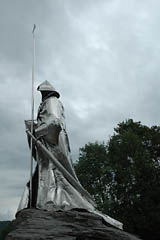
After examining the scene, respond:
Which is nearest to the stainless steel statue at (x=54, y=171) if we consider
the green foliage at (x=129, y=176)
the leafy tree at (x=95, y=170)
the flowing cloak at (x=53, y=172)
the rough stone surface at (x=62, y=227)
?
the flowing cloak at (x=53, y=172)

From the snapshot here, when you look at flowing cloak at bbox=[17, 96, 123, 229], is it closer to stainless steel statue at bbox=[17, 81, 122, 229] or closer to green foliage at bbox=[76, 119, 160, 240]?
stainless steel statue at bbox=[17, 81, 122, 229]

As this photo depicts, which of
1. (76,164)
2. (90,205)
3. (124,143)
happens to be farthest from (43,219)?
(76,164)

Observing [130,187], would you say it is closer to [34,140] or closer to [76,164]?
[76,164]

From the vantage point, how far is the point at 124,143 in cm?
2716

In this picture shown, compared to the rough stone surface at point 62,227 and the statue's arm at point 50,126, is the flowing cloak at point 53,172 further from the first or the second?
the rough stone surface at point 62,227

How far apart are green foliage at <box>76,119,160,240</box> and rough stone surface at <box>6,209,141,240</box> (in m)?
18.9

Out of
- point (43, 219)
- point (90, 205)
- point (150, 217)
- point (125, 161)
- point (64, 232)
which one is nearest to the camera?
point (64, 232)

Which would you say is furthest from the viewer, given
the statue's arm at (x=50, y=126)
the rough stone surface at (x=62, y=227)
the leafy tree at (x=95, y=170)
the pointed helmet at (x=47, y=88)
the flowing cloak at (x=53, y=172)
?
the leafy tree at (x=95, y=170)

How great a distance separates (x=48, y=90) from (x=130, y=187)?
18.1 meters

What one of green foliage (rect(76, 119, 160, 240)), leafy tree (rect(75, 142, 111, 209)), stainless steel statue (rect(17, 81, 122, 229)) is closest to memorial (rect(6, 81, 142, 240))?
stainless steel statue (rect(17, 81, 122, 229))

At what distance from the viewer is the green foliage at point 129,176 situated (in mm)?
24719

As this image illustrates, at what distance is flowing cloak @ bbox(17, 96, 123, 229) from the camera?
7.10 metres

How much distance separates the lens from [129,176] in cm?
2528

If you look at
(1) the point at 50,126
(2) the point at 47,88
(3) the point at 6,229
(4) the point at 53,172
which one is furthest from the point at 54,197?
(3) the point at 6,229
